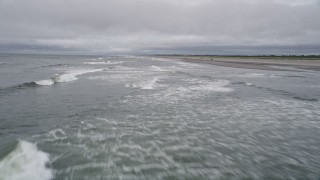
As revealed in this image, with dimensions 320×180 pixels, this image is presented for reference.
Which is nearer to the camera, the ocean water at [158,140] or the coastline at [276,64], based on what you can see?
the ocean water at [158,140]

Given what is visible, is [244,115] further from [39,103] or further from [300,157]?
[39,103]

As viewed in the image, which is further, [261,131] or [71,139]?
[261,131]

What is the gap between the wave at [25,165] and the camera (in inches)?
193

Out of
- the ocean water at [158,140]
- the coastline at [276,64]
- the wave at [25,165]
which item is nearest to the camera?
the wave at [25,165]

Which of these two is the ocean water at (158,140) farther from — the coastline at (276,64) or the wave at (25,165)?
the coastline at (276,64)

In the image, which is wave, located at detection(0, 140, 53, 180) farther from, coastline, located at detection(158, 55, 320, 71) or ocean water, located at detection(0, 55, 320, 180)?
coastline, located at detection(158, 55, 320, 71)

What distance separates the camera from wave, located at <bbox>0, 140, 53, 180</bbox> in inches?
193

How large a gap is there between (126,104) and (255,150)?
720 centimetres

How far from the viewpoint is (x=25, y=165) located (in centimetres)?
535

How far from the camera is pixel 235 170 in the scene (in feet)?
17.5

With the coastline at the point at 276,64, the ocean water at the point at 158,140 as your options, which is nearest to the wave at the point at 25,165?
the ocean water at the point at 158,140

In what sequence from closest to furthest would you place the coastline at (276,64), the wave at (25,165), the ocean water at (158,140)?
1. the wave at (25,165)
2. the ocean water at (158,140)
3. the coastline at (276,64)

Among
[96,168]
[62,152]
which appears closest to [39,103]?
[62,152]

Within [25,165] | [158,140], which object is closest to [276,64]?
[158,140]
